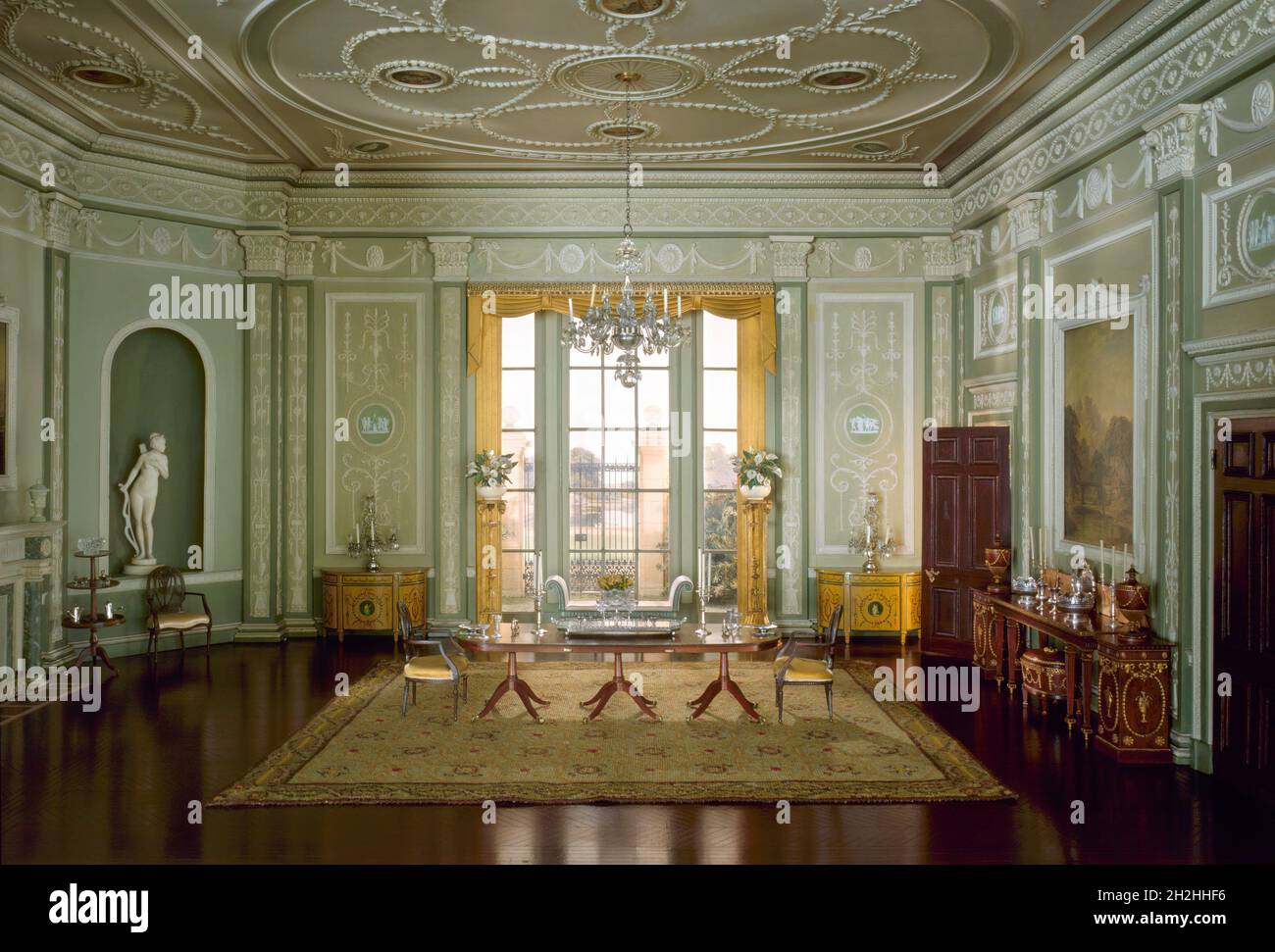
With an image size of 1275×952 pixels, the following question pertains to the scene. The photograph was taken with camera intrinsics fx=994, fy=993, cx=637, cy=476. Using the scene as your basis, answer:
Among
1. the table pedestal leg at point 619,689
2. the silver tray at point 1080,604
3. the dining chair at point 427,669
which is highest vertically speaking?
the silver tray at point 1080,604

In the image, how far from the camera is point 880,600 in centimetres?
998

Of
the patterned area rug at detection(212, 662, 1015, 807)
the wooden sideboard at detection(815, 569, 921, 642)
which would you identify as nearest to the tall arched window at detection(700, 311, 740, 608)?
the wooden sideboard at detection(815, 569, 921, 642)

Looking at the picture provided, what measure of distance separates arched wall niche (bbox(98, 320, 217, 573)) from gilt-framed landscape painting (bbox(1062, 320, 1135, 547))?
7.78 m

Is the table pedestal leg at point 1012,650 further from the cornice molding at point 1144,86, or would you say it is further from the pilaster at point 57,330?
the pilaster at point 57,330

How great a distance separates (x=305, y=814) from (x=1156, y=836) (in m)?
4.30

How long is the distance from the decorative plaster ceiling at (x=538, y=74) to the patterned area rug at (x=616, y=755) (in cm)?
469

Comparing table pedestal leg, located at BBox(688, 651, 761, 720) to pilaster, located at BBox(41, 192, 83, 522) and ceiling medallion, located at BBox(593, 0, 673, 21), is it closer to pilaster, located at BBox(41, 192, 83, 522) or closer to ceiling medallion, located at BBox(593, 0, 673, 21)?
ceiling medallion, located at BBox(593, 0, 673, 21)

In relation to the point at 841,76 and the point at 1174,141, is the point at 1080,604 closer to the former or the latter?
the point at 1174,141

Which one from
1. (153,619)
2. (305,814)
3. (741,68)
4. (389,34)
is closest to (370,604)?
(153,619)

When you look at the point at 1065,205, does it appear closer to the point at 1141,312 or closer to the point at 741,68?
the point at 1141,312

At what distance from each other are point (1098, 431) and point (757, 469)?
3.57 m

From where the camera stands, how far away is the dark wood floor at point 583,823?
15.4ft

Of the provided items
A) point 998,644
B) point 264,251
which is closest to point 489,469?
point 264,251

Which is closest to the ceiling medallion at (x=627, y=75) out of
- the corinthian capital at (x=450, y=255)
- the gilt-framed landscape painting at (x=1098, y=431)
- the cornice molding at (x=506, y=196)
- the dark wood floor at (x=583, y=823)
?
the cornice molding at (x=506, y=196)
